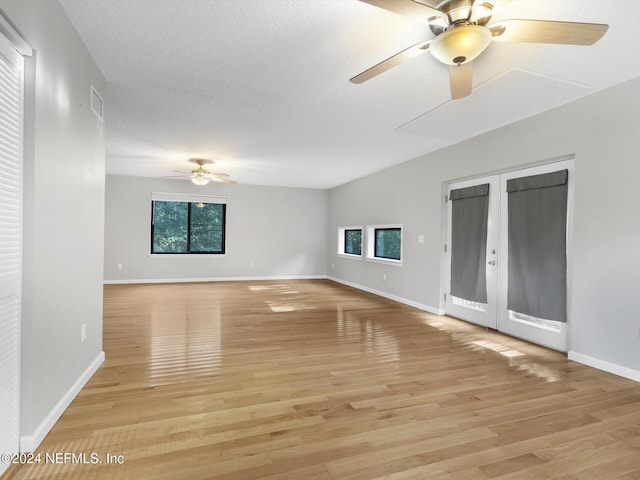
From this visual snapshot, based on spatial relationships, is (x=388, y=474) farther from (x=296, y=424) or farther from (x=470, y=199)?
(x=470, y=199)

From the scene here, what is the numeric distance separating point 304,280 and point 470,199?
5025mm

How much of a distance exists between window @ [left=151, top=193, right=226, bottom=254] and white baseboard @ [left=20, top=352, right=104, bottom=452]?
215 inches

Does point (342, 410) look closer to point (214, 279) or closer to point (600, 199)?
point (600, 199)

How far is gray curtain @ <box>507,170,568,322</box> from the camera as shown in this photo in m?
3.28

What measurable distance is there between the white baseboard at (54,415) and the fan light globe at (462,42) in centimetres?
295

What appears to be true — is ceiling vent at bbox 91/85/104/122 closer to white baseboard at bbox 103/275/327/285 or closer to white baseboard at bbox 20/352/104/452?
white baseboard at bbox 20/352/104/452

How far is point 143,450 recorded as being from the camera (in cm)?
169

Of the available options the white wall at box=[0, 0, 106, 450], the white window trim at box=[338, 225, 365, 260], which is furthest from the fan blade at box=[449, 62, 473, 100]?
the white window trim at box=[338, 225, 365, 260]

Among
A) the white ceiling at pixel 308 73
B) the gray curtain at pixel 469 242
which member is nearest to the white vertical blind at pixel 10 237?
the white ceiling at pixel 308 73

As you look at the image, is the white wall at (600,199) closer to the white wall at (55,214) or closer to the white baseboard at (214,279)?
the white wall at (55,214)

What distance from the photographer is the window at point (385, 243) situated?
19.7ft

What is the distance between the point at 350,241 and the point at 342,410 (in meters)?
6.03

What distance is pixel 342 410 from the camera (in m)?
2.13

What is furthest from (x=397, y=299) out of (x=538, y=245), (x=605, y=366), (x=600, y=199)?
(x=600, y=199)
